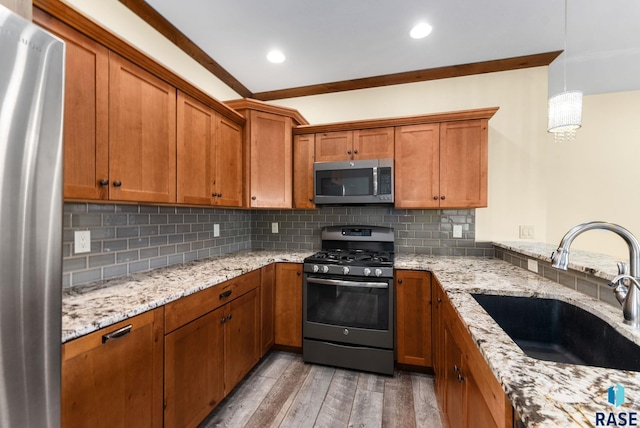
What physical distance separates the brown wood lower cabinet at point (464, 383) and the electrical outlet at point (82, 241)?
1958mm

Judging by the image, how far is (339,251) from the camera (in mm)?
2785

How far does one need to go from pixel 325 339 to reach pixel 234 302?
882 mm

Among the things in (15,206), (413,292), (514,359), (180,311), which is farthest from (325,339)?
(15,206)

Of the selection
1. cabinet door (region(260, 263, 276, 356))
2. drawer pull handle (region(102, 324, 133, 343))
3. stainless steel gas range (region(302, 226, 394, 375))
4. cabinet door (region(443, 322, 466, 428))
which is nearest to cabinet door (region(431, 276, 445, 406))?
cabinet door (region(443, 322, 466, 428))

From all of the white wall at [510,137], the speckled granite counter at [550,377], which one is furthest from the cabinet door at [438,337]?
the white wall at [510,137]

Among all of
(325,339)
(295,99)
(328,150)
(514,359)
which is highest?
(295,99)

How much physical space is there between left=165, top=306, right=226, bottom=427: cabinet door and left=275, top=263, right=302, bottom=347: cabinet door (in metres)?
0.76

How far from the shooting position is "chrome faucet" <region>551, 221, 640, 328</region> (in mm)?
971

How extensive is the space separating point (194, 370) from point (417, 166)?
2262 millimetres

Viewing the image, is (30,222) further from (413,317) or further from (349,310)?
(413,317)

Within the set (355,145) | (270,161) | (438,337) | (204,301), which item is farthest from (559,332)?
(270,161)

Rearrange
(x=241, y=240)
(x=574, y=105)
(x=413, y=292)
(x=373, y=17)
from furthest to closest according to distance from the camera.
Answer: (x=241, y=240)
(x=413, y=292)
(x=373, y=17)
(x=574, y=105)

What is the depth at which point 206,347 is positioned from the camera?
5.23 ft

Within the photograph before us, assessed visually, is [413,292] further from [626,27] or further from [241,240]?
[626,27]
